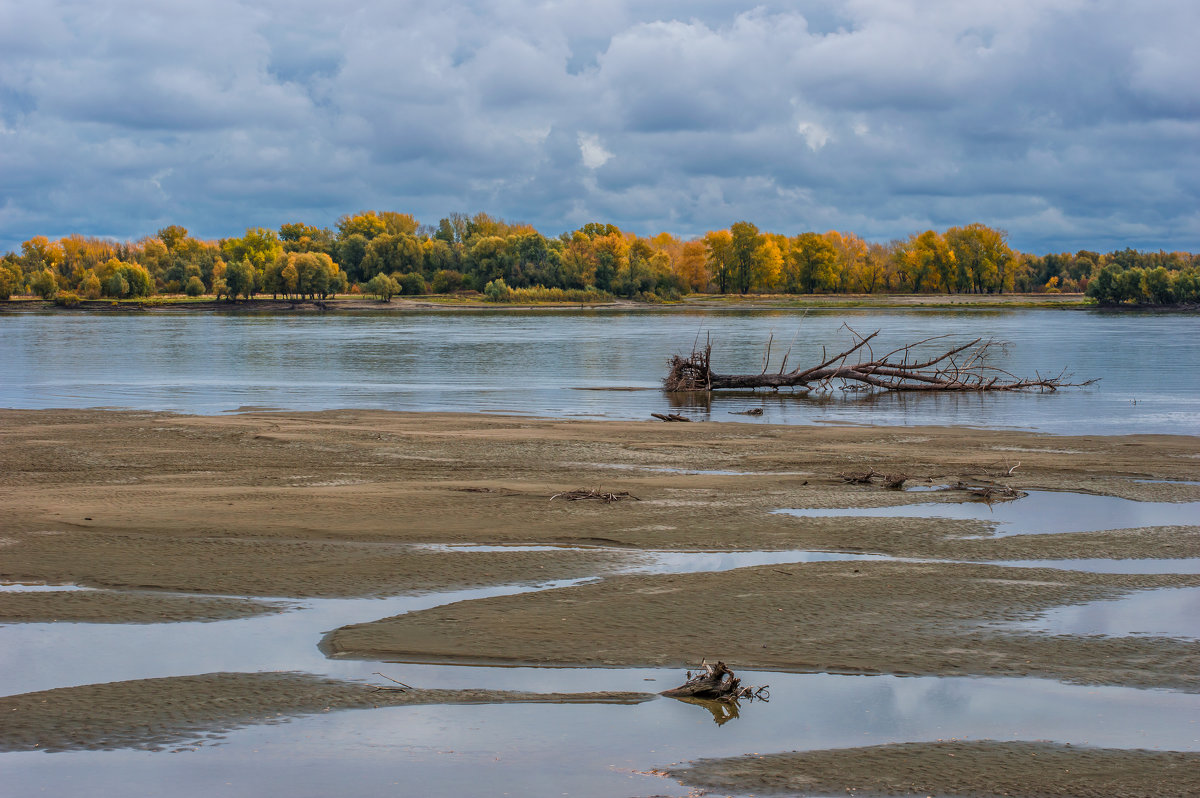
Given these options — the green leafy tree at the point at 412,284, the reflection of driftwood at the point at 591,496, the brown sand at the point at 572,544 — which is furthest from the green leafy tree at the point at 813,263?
the reflection of driftwood at the point at 591,496

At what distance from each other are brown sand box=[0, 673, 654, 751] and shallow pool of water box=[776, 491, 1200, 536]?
6.98m

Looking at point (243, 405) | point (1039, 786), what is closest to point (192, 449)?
point (243, 405)

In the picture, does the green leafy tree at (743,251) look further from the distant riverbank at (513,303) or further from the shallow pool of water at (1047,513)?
the shallow pool of water at (1047,513)

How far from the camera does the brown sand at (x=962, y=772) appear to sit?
5582 millimetres

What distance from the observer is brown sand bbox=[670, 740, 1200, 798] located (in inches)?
220

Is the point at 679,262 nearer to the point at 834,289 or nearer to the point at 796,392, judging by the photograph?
the point at 834,289

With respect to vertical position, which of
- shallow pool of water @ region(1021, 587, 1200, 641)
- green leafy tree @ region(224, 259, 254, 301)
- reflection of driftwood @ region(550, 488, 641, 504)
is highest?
green leafy tree @ region(224, 259, 254, 301)

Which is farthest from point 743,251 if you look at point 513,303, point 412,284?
point 412,284

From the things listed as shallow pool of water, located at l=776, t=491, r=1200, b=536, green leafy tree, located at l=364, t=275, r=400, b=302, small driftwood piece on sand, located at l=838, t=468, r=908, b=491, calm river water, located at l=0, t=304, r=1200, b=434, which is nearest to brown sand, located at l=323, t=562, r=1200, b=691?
shallow pool of water, located at l=776, t=491, r=1200, b=536

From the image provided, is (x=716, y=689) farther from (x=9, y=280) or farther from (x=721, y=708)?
(x=9, y=280)

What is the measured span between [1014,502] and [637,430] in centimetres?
982

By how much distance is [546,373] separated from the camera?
42.7 m

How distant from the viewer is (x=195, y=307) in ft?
489

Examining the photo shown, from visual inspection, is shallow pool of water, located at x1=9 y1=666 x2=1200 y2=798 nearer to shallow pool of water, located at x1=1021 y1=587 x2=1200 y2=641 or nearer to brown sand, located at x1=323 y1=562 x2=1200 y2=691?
brown sand, located at x1=323 y1=562 x2=1200 y2=691
